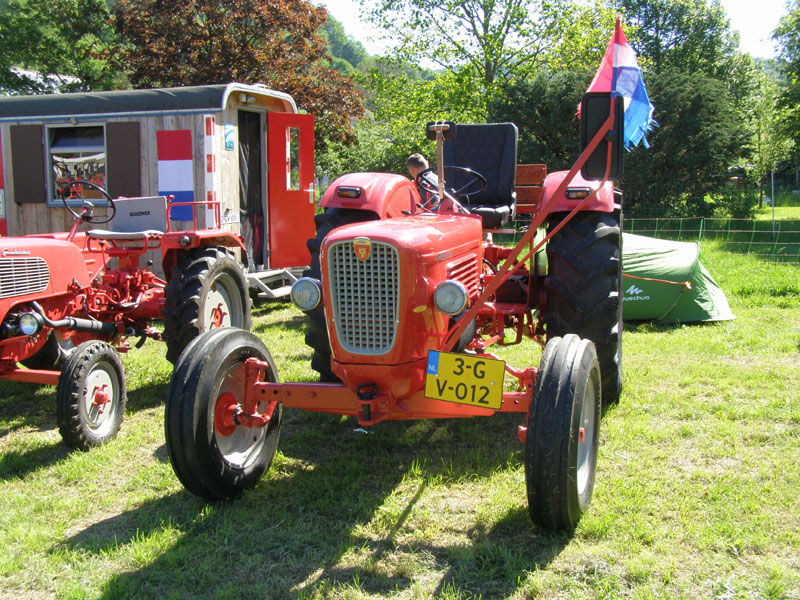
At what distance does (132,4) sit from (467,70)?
8.26 metres

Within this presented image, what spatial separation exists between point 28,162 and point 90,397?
18.7ft

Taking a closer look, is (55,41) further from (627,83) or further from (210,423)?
(210,423)

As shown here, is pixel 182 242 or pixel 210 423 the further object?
pixel 182 242

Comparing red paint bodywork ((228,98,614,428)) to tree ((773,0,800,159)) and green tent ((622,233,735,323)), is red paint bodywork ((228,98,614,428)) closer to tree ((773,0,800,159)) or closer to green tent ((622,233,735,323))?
green tent ((622,233,735,323))

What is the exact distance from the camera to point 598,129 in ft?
9.87

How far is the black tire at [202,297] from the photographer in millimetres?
5180

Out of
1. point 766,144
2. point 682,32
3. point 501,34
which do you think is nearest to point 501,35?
point 501,34

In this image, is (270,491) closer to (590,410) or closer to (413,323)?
(413,323)

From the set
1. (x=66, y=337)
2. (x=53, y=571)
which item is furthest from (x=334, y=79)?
(x=53, y=571)

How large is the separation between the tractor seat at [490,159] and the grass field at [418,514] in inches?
69.8

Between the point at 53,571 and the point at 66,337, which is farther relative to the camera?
the point at 66,337

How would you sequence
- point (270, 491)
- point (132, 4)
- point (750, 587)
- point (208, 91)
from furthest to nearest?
point (132, 4), point (208, 91), point (270, 491), point (750, 587)

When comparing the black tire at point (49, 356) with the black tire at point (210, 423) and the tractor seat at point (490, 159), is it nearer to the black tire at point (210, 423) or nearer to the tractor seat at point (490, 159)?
the black tire at point (210, 423)

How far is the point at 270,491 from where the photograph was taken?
3.57 metres
